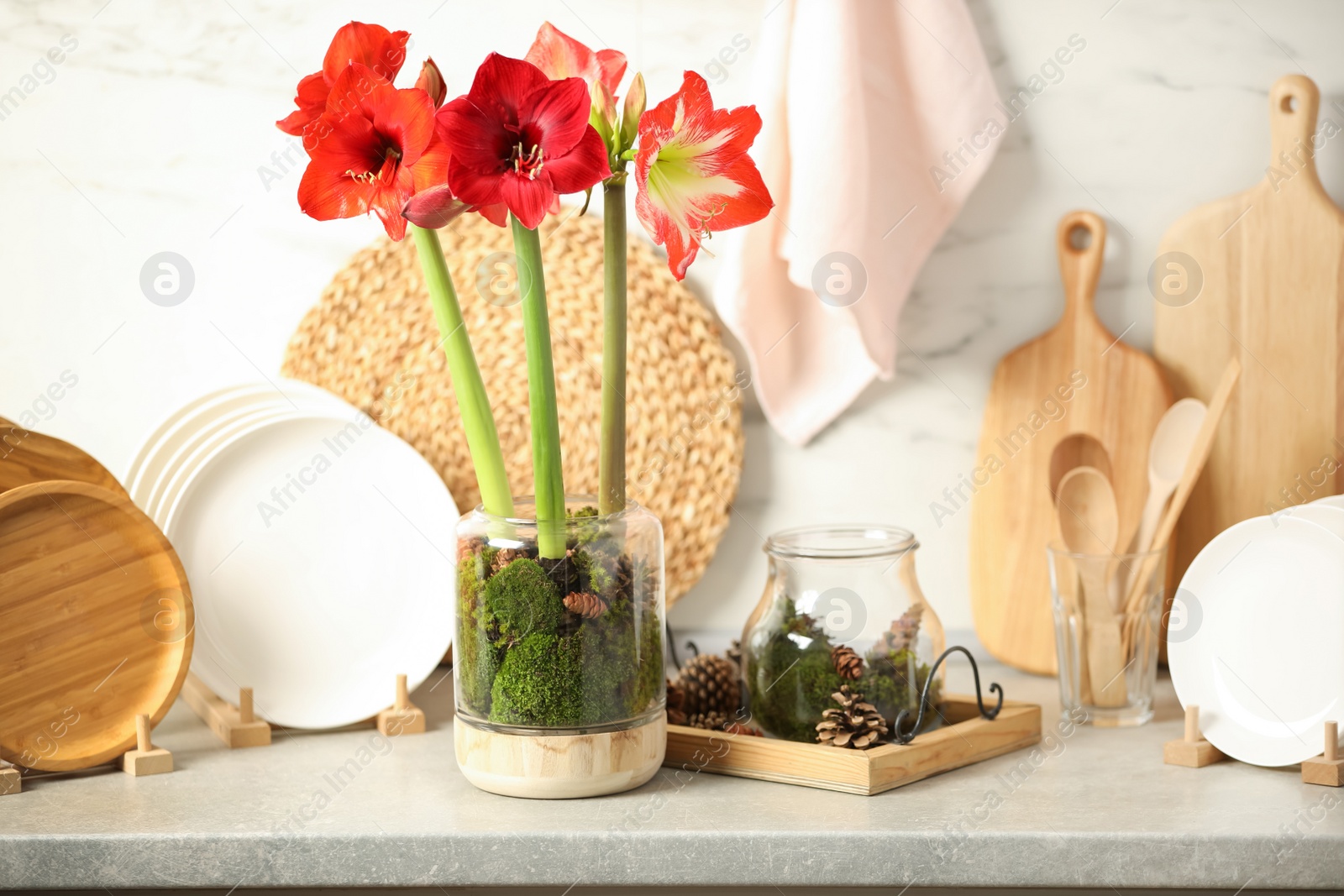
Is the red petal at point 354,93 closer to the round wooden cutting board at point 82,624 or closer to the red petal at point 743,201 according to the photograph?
the red petal at point 743,201

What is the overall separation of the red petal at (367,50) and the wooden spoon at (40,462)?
393mm

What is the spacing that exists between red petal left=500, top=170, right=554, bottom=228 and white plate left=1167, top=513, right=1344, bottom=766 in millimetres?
605

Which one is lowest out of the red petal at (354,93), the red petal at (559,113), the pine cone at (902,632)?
the pine cone at (902,632)

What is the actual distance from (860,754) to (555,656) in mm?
231

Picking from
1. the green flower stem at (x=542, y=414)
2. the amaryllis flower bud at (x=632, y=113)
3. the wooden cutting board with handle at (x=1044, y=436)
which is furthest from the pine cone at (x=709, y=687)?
the amaryllis flower bud at (x=632, y=113)

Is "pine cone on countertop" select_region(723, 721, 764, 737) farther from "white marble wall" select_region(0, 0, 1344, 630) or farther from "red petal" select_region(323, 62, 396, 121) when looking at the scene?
"red petal" select_region(323, 62, 396, 121)

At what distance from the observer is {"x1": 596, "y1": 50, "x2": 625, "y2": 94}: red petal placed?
2.69ft

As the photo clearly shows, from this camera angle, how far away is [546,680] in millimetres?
818

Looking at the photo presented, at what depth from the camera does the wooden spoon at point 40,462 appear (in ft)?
3.14

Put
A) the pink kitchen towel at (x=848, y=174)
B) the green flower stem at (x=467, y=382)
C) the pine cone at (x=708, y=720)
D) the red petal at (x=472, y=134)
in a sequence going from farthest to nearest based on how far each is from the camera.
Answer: the pink kitchen towel at (x=848, y=174) → the pine cone at (x=708, y=720) → the green flower stem at (x=467, y=382) → the red petal at (x=472, y=134)

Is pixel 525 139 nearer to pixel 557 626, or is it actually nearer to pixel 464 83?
pixel 557 626

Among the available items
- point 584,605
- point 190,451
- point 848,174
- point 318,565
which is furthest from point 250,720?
point 848,174

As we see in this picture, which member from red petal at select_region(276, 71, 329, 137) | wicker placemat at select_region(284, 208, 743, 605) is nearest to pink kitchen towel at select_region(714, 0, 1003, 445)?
wicker placemat at select_region(284, 208, 743, 605)

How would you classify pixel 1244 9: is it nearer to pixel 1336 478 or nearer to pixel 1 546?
pixel 1336 478
